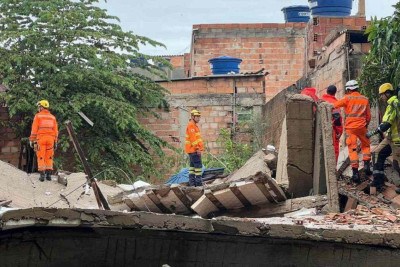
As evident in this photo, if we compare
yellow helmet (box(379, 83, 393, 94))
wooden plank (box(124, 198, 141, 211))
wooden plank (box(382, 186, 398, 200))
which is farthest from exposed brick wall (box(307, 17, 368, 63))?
wooden plank (box(382, 186, 398, 200))

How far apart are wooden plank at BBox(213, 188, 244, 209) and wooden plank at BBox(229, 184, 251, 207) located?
27 millimetres

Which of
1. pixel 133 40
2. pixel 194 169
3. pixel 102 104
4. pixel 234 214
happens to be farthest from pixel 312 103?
pixel 133 40

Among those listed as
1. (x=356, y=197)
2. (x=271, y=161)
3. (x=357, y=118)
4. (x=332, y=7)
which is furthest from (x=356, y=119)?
(x=332, y=7)

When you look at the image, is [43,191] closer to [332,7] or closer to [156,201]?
[156,201]

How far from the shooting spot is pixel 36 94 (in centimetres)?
2248

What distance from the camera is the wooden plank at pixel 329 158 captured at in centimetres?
1088

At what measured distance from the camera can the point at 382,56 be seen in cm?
1322

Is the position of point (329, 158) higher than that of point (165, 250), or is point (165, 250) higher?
point (329, 158)

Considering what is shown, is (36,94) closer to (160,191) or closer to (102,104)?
(102,104)

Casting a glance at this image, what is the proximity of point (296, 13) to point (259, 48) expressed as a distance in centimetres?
198

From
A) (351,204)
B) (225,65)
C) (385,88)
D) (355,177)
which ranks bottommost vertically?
(351,204)

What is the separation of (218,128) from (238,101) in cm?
84

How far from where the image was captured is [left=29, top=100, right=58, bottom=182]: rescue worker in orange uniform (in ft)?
53.3

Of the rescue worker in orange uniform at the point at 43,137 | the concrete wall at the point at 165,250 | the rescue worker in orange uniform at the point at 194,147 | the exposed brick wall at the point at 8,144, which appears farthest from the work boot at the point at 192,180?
the exposed brick wall at the point at 8,144
